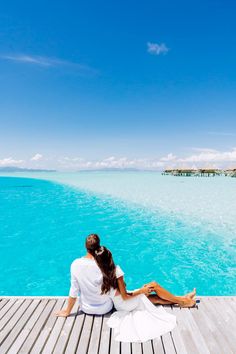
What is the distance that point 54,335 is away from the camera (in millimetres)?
3262

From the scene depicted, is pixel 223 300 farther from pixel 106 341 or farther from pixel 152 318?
pixel 106 341

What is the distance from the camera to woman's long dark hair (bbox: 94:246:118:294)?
3.29m

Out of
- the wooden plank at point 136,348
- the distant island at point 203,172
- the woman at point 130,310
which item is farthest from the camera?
the distant island at point 203,172

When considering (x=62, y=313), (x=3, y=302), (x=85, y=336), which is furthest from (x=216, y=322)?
(x=3, y=302)

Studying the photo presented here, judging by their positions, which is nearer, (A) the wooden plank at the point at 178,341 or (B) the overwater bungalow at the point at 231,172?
Answer: (A) the wooden plank at the point at 178,341

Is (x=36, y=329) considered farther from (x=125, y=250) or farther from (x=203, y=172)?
(x=203, y=172)

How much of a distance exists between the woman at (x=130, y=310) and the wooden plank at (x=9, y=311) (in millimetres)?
1514

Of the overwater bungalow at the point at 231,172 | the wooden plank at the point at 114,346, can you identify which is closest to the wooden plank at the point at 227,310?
the wooden plank at the point at 114,346

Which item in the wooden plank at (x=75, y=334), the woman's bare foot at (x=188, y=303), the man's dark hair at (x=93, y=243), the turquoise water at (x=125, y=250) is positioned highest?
the man's dark hair at (x=93, y=243)

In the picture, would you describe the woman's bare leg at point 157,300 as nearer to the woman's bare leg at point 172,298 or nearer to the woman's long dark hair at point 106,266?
the woman's bare leg at point 172,298

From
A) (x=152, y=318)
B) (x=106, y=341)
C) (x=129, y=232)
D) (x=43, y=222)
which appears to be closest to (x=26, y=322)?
(x=106, y=341)

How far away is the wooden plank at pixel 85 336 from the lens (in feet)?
9.87

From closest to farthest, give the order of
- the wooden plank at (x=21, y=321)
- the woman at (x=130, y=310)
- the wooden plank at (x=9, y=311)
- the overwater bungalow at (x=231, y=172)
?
the wooden plank at (x=21, y=321) → the woman at (x=130, y=310) → the wooden plank at (x=9, y=311) → the overwater bungalow at (x=231, y=172)

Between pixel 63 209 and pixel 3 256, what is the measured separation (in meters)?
8.60
